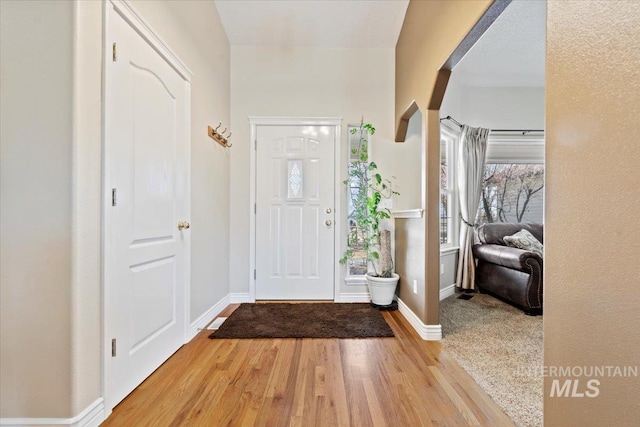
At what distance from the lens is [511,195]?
13.5ft

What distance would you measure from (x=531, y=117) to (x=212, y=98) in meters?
4.11

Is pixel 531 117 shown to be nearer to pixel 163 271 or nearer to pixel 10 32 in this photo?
pixel 163 271

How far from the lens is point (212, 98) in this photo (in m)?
2.81

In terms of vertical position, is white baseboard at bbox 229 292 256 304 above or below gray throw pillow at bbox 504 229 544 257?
below

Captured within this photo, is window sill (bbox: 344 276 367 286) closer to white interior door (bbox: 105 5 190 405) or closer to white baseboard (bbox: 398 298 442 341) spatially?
white baseboard (bbox: 398 298 442 341)

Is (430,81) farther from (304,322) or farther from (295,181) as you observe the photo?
(304,322)

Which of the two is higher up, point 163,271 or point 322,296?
point 163,271

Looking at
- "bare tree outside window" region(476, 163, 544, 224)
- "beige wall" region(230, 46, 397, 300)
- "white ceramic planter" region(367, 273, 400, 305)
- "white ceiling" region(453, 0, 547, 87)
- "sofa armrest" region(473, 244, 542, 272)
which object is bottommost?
"white ceramic planter" region(367, 273, 400, 305)

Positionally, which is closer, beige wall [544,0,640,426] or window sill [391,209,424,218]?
beige wall [544,0,640,426]

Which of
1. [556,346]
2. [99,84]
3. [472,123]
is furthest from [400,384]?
[472,123]

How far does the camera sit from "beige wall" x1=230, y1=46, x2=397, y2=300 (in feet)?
11.0

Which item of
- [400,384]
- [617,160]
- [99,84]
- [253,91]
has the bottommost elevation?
[400,384]

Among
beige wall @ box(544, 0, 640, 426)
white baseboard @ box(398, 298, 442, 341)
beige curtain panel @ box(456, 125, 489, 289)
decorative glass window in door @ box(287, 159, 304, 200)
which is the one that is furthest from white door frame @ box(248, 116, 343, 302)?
beige wall @ box(544, 0, 640, 426)

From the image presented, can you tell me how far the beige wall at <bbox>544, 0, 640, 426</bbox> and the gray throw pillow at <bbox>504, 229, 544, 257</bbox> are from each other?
2537 millimetres
